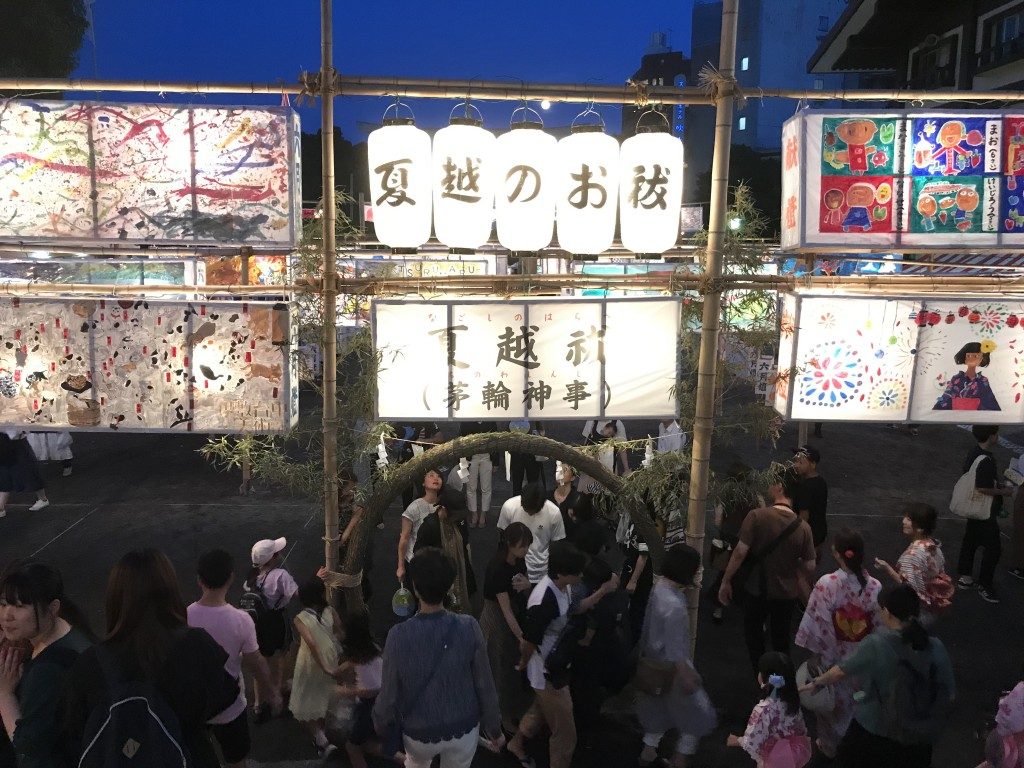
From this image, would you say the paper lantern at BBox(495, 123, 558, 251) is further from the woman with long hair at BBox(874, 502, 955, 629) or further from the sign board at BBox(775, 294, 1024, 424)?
the woman with long hair at BBox(874, 502, 955, 629)

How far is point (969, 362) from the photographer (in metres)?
5.57

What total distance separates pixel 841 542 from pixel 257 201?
4815 mm

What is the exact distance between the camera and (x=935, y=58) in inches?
666

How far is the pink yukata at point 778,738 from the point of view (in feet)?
13.6

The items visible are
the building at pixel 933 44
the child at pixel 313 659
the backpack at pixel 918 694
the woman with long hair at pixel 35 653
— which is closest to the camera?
the woman with long hair at pixel 35 653

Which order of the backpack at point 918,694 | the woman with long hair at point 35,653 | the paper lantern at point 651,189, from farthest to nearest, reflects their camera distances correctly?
the paper lantern at point 651,189, the backpack at point 918,694, the woman with long hair at point 35,653

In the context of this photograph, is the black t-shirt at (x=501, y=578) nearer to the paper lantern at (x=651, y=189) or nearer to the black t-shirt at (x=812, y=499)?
the paper lantern at (x=651, y=189)

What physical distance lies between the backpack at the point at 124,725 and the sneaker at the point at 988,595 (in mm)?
8101

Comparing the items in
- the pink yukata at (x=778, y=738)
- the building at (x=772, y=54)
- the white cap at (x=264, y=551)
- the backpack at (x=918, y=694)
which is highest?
the building at (x=772, y=54)

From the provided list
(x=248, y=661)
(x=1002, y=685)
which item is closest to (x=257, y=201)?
(x=248, y=661)

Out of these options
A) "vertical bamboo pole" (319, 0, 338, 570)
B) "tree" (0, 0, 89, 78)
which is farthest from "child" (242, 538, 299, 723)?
"tree" (0, 0, 89, 78)

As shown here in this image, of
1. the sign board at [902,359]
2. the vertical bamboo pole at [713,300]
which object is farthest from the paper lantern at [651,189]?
the sign board at [902,359]

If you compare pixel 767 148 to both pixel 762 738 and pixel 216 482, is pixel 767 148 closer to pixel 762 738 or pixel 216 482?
pixel 216 482

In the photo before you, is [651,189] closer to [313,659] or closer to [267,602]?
[313,659]
